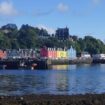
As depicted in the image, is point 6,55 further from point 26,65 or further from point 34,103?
point 34,103

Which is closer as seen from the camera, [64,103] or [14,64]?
[64,103]

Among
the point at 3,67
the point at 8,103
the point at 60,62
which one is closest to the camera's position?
the point at 8,103

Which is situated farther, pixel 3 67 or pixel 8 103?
pixel 3 67

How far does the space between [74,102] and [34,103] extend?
2494 millimetres

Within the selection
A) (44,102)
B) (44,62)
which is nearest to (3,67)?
(44,62)

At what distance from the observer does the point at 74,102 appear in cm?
3281

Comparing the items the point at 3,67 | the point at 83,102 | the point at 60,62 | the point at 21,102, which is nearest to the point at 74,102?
the point at 83,102

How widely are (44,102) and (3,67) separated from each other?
116 m

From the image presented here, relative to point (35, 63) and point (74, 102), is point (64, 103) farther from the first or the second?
point (35, 63)

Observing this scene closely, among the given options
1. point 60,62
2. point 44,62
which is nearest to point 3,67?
point 44,62

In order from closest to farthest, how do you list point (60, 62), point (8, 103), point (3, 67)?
1. point (8, 103)
2. point (3, 67)
3. point (60, 62)

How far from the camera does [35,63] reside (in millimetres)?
151375

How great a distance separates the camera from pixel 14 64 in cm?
15062

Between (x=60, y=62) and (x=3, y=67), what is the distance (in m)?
49.8
